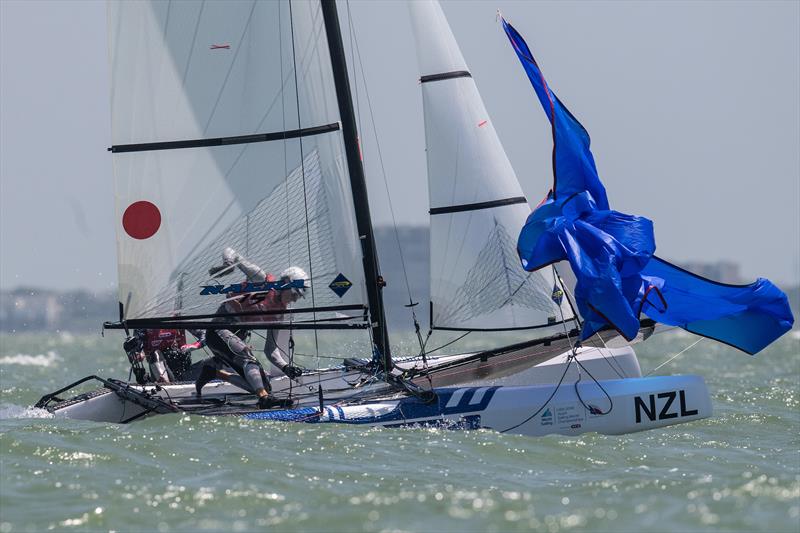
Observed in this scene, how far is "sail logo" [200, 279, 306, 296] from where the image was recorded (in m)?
11.5

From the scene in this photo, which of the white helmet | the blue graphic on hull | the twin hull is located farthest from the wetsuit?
the blue graphic on hull

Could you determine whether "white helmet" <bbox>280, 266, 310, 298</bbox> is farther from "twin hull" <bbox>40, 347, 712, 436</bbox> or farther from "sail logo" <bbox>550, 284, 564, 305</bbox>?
"sail logo" <bbox>550, 284, 564, 305</bbox>

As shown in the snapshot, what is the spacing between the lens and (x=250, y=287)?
11539 millimetres

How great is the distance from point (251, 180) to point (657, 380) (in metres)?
3.85

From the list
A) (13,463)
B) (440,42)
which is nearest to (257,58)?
(440,42)

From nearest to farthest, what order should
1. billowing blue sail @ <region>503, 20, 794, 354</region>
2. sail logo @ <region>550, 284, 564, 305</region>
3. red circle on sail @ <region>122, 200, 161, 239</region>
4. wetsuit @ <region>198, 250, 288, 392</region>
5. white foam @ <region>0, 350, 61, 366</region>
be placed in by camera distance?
billowing blue sail @ <region>503, 20, 794, 354</region>
wetsuit @ <region>198, 250, 288, 392</region>
red circle on sail @ <region>122, 200, 161, 239</region>
sail logo @ <region>550, 284, 564, 305</region>
white foam @ <region>0, 350, 61, 366</region>

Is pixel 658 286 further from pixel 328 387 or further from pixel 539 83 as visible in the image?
pixel 328 387

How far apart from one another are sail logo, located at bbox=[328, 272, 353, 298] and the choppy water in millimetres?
1484

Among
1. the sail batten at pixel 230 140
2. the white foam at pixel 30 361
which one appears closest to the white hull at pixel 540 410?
the sail batten at pixel 230 140

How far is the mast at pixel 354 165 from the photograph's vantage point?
11672 millimetres

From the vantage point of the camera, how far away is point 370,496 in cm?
791

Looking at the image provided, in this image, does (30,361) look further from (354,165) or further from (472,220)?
(354,165)

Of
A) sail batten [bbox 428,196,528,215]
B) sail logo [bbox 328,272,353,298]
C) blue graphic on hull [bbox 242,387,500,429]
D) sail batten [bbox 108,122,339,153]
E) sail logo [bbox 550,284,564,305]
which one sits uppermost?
sail batten [bbox 108,122,339,153]

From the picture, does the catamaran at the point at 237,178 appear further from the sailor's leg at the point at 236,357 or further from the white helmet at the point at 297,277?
the sailor's leg at the point at 236,357
